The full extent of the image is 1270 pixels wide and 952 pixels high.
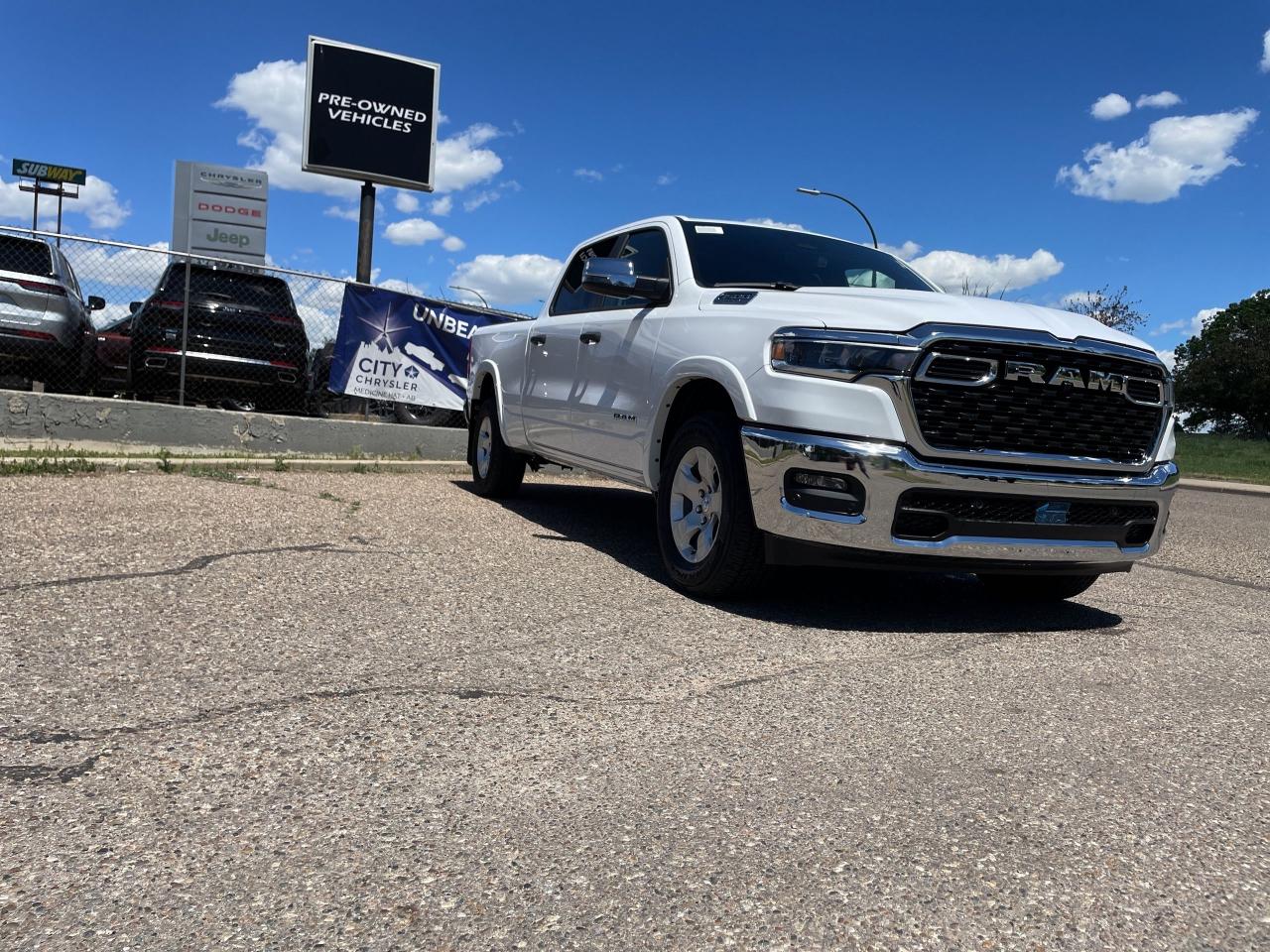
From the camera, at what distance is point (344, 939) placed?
1.88 meters

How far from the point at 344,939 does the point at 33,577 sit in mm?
3169

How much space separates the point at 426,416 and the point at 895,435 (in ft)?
28.9

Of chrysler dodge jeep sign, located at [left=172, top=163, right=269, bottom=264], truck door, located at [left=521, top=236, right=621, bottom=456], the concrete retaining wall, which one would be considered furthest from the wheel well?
chrysler dodge jeep sign, located at [left=172, top=163, right=269, bottom=264]

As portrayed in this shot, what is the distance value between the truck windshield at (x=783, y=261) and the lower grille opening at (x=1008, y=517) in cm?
159

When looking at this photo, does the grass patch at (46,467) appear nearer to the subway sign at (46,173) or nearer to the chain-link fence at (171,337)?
the chain-link fence at (171,337)

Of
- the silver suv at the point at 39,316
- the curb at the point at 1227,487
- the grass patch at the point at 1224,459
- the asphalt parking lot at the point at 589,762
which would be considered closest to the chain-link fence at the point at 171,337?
the silver suv at the point at 39,316

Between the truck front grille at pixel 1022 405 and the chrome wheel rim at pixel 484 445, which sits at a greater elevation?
the truck front grille at pixel 1022 405

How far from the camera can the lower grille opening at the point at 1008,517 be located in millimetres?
4227

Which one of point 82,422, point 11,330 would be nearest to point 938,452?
point 82,422

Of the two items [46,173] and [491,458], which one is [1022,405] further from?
[46,173]

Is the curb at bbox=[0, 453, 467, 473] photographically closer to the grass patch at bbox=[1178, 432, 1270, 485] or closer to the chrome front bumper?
the chrome front bumper

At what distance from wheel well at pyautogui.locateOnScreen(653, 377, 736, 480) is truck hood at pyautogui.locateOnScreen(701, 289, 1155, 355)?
0.40 meters

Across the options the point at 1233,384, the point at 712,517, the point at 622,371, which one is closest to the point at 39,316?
the point at 622,371

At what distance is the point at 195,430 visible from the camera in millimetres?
9914
